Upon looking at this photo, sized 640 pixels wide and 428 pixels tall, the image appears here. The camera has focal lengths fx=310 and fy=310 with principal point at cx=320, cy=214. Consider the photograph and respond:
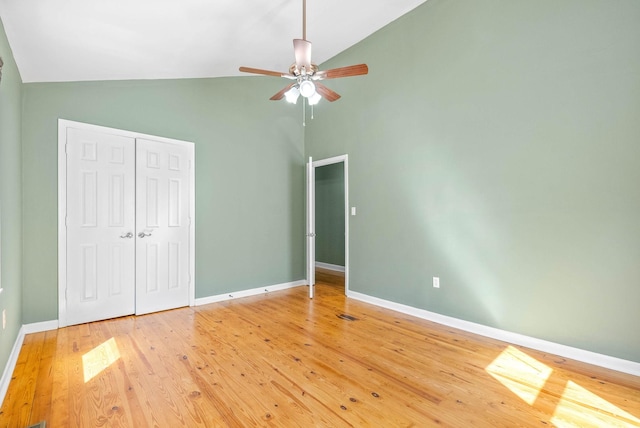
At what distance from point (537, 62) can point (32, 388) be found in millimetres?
4836

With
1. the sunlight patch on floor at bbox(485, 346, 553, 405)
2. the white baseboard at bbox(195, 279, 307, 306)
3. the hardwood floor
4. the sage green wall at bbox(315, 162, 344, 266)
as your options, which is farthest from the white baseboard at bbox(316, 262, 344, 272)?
the sunlight patch on floor at bbox(485, 346, 553, 405)

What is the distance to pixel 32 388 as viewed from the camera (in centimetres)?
220

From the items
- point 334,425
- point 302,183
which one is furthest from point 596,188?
point 302,183

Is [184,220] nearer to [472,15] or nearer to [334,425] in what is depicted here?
[334,425]

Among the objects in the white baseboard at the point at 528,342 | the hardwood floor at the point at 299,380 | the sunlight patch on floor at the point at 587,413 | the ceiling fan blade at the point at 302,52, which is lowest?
the sunlight patch on floor at the point at 587,413

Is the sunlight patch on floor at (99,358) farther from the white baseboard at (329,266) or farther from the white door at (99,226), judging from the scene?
the white baseboard at (329,266)

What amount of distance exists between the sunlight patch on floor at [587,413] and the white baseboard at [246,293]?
3.80 m

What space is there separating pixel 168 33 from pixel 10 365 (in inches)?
127

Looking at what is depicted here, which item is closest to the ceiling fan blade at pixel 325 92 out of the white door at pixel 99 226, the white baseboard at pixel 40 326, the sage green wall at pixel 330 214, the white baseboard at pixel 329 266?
the white door at pixel 99 226

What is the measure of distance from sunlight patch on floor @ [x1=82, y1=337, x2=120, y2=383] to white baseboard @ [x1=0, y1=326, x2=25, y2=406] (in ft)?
1.44

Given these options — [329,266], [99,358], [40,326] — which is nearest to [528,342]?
[99,358]

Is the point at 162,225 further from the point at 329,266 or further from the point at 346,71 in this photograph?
the point at 329,266

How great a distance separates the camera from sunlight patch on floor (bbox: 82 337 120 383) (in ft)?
7.97

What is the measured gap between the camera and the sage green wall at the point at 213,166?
10.6 ft
